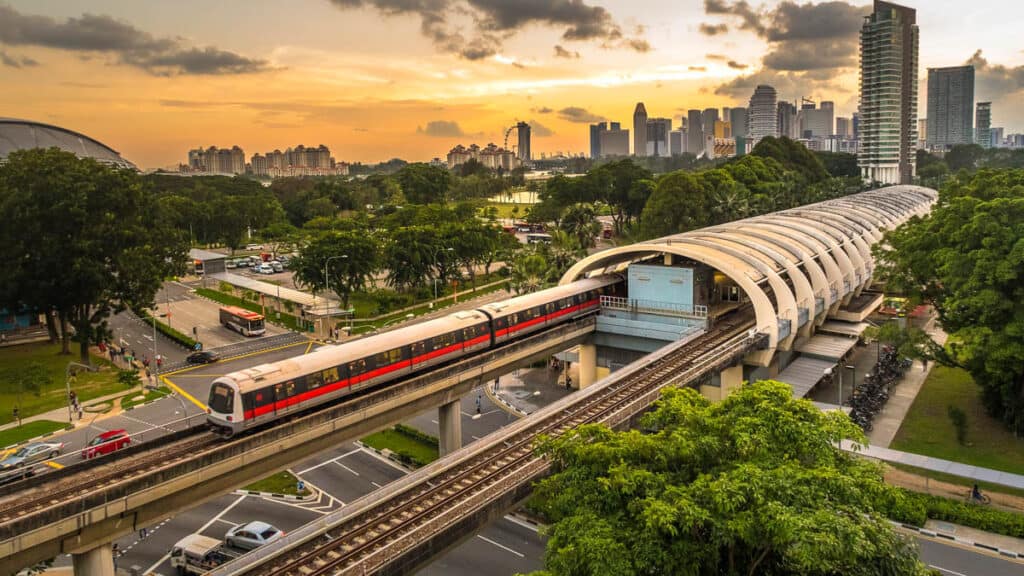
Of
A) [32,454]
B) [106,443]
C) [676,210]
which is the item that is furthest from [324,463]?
[676,210]

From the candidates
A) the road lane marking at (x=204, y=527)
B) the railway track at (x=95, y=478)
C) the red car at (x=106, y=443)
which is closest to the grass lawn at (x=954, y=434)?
the road lane marking at (x=204, y=527)

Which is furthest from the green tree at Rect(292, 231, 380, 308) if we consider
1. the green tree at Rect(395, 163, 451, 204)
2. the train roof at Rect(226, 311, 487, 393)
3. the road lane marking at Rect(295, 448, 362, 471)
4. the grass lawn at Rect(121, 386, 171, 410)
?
the green tree at Rect(395, 163, 451, 204)

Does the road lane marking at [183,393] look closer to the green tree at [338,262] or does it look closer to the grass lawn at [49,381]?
the grass lawn at [49,381]

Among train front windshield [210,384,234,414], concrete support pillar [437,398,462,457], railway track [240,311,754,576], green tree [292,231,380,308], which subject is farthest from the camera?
green tree [292,231,380,308]

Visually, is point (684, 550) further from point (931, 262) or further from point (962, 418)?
point (931, 262)

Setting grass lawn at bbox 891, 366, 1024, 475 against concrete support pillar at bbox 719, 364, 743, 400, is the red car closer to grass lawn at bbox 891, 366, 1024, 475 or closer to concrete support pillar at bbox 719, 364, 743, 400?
concrete support pillar at bbox 719, 364, 743, 400

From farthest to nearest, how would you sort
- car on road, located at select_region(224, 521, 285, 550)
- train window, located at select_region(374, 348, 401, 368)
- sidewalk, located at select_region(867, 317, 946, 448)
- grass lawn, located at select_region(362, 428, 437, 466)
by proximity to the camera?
sidewalk, located at select_region(867, 317, 946, 448), grass lawn, located at select_region(362, 428, 437, 466), train window, located at select_region(374, 348, 401, 368), car on road, located at select_region(224, 521, 285, 550)
